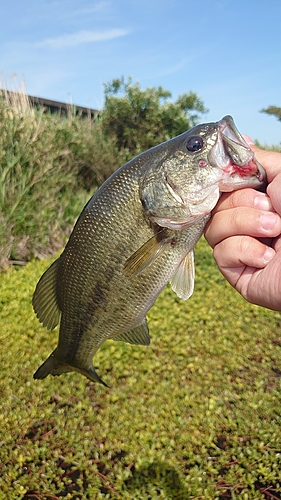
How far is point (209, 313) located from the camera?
209 inches

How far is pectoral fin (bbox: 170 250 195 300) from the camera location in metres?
2.00

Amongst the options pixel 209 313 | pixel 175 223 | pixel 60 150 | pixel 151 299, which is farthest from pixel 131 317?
pixel 60 150

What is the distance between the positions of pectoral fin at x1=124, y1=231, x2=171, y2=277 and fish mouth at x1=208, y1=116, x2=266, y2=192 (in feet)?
1.02

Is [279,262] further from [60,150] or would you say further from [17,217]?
[60,150]

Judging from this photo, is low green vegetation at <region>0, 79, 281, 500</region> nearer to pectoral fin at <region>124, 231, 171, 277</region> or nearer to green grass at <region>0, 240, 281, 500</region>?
green grass at <region>0, 240, 281, 500</region>

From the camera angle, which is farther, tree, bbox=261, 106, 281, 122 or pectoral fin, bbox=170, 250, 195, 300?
tree, bbox=261, 106, 281, 122

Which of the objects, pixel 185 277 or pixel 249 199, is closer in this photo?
pixel 249 199

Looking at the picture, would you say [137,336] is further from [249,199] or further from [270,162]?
[270,162]

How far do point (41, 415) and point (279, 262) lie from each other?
2.55m

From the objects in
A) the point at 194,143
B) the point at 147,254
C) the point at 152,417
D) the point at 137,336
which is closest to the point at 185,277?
the point at 147,254

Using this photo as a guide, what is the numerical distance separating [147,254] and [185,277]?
10.9 inches

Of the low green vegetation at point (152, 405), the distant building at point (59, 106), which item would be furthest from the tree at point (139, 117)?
the low green vegetation at point (152, 405)

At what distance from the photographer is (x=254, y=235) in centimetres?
185

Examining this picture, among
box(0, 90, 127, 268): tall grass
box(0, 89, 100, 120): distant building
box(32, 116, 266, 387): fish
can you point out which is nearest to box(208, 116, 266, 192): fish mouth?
box(32, 116, 266, 387): fish
